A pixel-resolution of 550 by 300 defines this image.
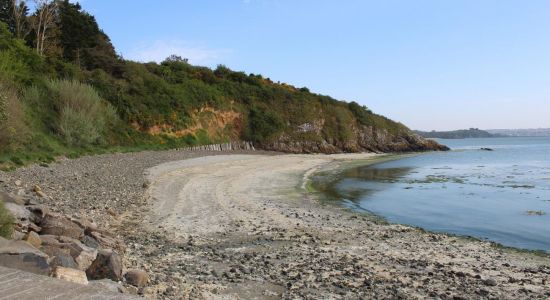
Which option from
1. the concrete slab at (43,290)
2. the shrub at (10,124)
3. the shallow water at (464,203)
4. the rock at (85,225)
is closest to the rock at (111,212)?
the rock at (85,225)

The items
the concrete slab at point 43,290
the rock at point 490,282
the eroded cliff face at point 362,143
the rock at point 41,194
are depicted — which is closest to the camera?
the concrete slab at point 43,290

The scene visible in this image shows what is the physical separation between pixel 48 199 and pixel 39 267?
7.63 metres

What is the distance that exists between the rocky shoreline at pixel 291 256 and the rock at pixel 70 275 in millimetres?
1033

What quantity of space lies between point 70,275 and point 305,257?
5.05 m

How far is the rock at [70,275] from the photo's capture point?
5.16 m

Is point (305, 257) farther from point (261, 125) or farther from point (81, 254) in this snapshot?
point (261, 125)

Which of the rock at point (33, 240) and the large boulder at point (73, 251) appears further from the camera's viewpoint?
the rock at point (33, 240)

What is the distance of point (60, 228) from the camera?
810 centimetres

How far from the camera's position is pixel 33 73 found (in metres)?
32.4

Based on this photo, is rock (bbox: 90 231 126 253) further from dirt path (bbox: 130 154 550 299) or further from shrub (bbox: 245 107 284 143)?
shrub (bbox: 245 107 284 143)

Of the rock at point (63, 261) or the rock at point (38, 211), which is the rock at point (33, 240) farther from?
the rock at point (38, 211)

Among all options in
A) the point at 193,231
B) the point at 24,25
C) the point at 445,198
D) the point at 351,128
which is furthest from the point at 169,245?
the point at 351,128

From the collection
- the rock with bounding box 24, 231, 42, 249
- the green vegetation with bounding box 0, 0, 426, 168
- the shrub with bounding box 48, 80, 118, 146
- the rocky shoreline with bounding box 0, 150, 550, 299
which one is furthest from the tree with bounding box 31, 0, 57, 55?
the rock with bounding box 24, 231, 42, 249

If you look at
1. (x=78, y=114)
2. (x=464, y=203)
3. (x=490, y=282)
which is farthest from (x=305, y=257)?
(x=78, y=114)
